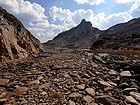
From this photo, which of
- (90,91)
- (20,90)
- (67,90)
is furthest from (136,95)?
(20,90)

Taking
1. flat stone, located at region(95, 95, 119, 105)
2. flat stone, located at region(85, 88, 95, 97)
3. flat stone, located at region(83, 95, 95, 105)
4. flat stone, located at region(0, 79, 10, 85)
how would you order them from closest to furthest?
1. flat stone, located at region(83, 95, 95, 105)
2. flat stone, located at region(95, 95, 119, 105)
3. flat stone, located at region(85, 88, 95, 97)
4. flat stone, located at region(0, 79, 10, 85)

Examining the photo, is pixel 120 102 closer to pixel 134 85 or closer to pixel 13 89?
pixel 134 85

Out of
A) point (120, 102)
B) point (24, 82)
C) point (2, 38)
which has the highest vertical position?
point (2, 38)

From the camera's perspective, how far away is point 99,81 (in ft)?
35.7

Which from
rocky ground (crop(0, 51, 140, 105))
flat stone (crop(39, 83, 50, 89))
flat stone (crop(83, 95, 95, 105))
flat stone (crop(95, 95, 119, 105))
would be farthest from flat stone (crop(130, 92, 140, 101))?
flat stone (crop(39, 83, 50, 89))

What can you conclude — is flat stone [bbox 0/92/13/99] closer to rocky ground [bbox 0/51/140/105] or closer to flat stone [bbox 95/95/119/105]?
rocky ground [bbox 0/51/140/105]

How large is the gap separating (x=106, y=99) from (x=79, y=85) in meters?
1.84

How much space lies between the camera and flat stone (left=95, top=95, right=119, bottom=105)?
27.2 feet

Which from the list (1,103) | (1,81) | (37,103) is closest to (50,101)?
(37,103)

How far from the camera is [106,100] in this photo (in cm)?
843

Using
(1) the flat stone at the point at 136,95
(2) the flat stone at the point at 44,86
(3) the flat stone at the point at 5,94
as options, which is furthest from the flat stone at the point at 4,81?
(1) the flat stone at the point at 136,95

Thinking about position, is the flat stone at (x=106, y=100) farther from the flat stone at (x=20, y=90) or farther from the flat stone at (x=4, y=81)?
the flat stone at (x=4, y=81)

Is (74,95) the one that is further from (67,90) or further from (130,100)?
(130,100)

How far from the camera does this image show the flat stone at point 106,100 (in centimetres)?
830
